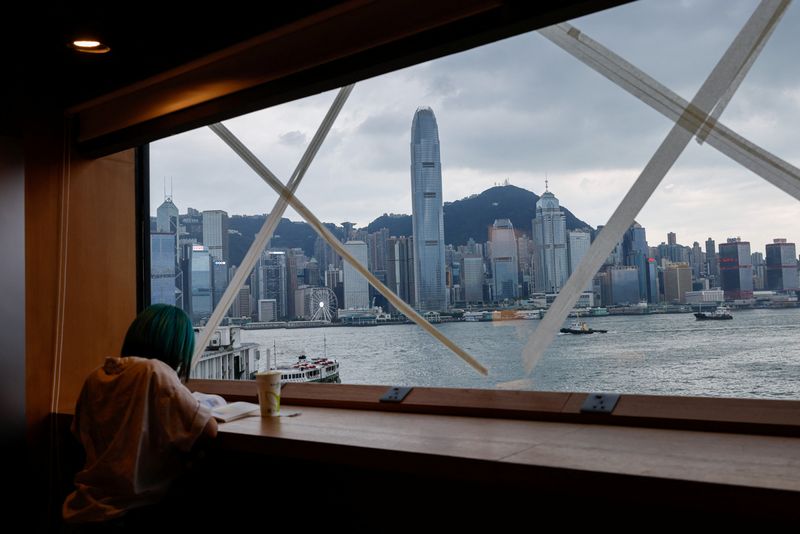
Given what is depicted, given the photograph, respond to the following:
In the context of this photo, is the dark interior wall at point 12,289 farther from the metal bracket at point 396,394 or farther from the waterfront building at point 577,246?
the waterfront building at point 577,246

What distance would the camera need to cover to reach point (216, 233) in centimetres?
266

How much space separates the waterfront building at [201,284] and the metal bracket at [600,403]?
1.71 meters

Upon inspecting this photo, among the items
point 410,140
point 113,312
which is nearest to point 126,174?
point 113,312

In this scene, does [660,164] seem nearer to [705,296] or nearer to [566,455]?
[705,296]

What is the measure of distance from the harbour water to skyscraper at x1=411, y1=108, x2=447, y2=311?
0.48 feet

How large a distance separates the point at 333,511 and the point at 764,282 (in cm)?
134

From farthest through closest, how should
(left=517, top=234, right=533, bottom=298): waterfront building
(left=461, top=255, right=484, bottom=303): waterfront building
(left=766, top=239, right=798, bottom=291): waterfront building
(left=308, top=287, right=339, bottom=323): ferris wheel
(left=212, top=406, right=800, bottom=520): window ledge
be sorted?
(left=308, top=287, right=339, bottom=323): ferris wheel, (left=461, top=255, right=484, bottom=303): waterfront building, (left=517, top=234, right=533, bottom=298): waterfront building, (left=766, top=239, right=798, bottom=291): waterfront building, (left=212, top=406, right=800, bottom=520): window ledge

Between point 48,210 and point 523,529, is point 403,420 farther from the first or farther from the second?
point 48,210

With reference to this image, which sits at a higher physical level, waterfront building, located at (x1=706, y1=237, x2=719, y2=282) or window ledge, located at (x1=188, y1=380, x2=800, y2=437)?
waterfront building, located at (x1=706, y1=237, x2=719, y2=282)

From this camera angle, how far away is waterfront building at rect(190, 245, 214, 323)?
8.77 ft

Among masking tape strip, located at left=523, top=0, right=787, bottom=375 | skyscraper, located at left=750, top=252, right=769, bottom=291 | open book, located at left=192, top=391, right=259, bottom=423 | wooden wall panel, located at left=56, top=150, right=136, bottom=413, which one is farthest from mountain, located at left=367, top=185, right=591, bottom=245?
wooden wall panel, located at left=56, top=150, right=136, bottom=413

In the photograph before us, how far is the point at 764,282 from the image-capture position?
156 cm

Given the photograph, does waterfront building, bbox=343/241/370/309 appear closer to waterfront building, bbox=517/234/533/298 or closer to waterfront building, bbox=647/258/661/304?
waterfront building, bbox=517/234/533/298

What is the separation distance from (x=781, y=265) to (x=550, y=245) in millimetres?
607
